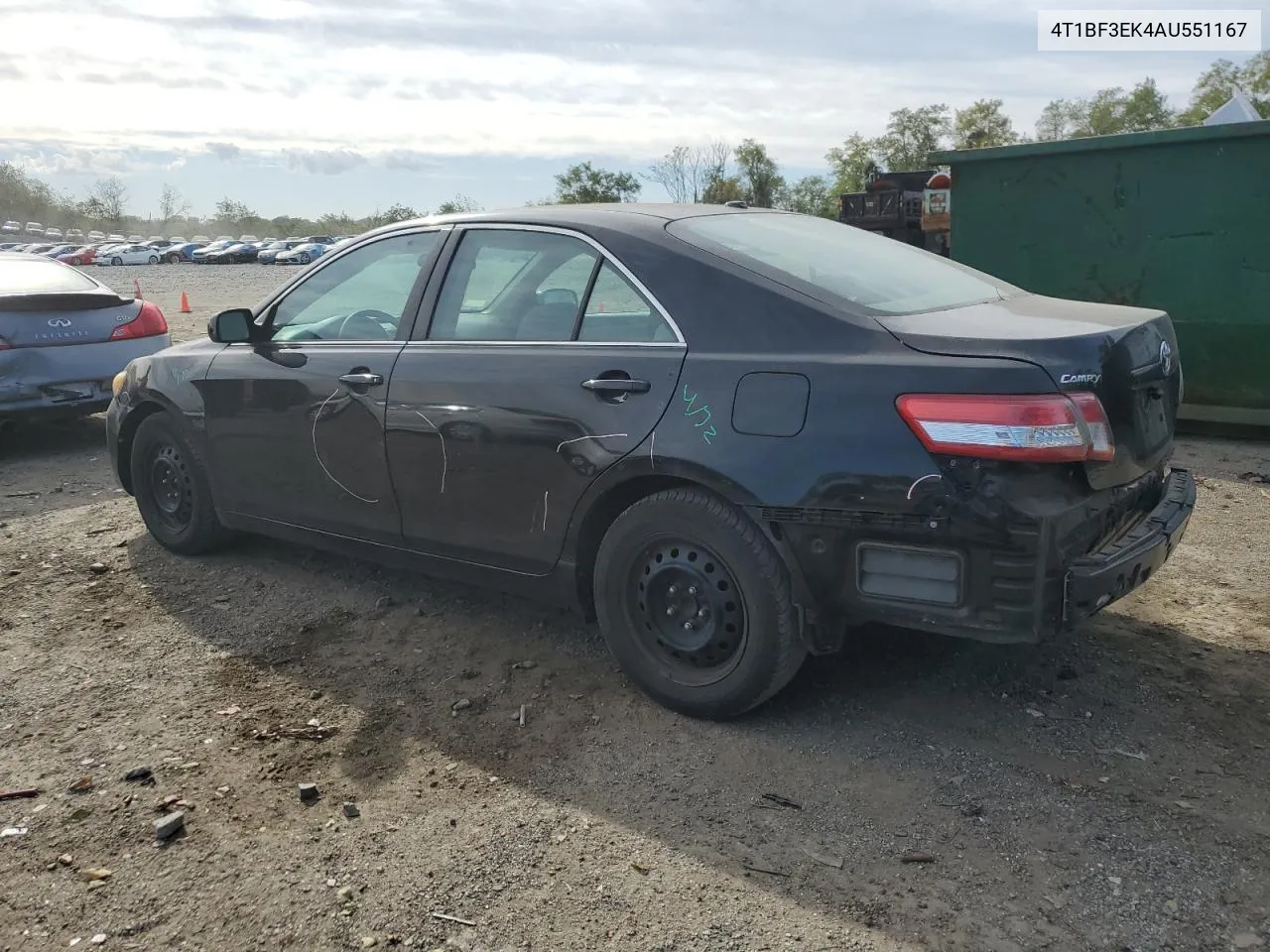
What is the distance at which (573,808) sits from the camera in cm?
302

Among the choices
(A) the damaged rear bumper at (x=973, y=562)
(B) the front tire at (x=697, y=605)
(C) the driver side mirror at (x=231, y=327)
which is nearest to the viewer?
(A) the damaged rear bumper at (x=973, y=562)

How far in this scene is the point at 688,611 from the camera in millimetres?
3406

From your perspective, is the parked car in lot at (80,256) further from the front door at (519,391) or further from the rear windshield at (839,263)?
the rear windshield at (839,263)

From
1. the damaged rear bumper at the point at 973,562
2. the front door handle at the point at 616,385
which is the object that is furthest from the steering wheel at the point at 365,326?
the damaged rear bumper at the point at 973,562

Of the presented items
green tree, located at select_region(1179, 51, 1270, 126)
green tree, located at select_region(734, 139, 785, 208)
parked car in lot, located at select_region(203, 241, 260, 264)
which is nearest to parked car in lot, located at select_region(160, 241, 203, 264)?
parked car in lot, located at select_region(203, 241, 260, 264)

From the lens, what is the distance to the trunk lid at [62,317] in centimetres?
731

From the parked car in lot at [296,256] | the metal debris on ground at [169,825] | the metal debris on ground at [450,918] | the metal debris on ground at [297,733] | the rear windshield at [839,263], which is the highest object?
the parked car in lot at [296,256]

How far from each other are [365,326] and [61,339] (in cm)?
438

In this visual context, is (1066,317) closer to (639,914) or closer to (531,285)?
(531,285)

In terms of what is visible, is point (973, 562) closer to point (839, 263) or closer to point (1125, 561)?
point (1125, 561)

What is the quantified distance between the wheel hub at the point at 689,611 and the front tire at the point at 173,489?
101 inches

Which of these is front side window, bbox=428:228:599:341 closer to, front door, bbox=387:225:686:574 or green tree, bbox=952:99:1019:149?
front door, bbox=387:225:686:574

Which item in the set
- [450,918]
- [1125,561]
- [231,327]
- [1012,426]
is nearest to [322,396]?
[231,327]

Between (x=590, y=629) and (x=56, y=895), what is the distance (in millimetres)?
2083
